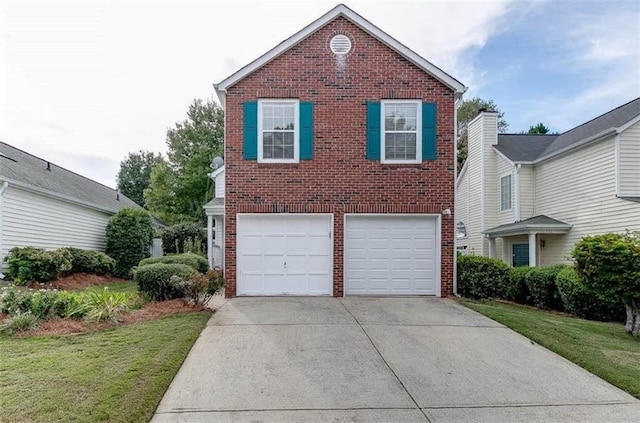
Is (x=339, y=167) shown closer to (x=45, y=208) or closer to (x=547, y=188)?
(x=547, y=188)

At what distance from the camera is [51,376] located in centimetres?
513

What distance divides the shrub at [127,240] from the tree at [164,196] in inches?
745

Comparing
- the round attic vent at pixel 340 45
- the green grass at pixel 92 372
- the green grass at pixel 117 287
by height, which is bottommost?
the green grass at pixel 117 287

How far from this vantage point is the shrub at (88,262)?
51.0 ft

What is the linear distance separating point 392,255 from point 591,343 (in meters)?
5.21

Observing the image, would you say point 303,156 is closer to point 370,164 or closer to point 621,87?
point 370,164

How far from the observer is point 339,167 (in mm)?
11586

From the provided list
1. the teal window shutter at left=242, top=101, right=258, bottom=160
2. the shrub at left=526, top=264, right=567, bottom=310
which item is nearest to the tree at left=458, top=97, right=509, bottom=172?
the shrub at left=526, top=264, right=567, bottom=310

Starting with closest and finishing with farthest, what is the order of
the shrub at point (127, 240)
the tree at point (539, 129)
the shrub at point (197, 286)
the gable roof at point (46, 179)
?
1. the shrub at point (197, 286)
2. the gable roof at point (46, 179)
3. the shrub at point (127, 240)
4. the tree at point (539, 129)

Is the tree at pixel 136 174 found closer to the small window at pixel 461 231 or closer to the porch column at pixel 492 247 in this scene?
the small window at pixel 461 231

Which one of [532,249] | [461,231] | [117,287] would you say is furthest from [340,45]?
[461,231]

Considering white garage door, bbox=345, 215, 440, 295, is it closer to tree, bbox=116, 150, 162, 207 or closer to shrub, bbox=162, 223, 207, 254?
shrub, bbox=162, 223, 207, 254

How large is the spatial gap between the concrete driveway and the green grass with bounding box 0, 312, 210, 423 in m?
0.26

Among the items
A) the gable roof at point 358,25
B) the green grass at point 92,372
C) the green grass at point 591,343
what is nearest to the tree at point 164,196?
the gable roof at point 358,25
